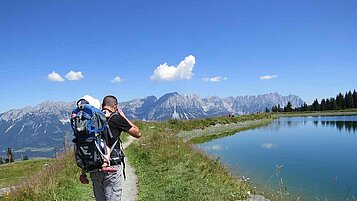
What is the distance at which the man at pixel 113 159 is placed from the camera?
18.4ft

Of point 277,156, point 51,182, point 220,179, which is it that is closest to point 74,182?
point 51,182

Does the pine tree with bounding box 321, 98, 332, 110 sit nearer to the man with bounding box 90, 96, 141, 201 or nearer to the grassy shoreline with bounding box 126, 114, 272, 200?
the grassy shoreline with bounding box 126, 114, 272, 200

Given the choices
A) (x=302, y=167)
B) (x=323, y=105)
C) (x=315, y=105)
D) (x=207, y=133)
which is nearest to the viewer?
(x=302, y=167)

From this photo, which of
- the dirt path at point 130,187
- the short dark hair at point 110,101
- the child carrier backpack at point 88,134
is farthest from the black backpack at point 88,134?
the dirt path at point 130,187

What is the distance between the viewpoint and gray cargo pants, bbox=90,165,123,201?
18.4ft

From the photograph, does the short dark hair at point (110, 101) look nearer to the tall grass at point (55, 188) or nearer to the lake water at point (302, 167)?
the lake water at point (302, 167)

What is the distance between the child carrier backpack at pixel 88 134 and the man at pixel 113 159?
0.27 metres

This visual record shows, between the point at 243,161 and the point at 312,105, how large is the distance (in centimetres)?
11418

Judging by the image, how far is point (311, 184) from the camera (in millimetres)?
14867

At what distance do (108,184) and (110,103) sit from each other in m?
1.38

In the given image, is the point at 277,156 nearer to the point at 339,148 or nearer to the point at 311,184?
the point at 339,148

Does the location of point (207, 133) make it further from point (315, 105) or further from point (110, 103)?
point (315, 105)

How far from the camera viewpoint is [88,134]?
17.0ft

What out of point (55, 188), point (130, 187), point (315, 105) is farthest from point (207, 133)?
point (315, 105)
